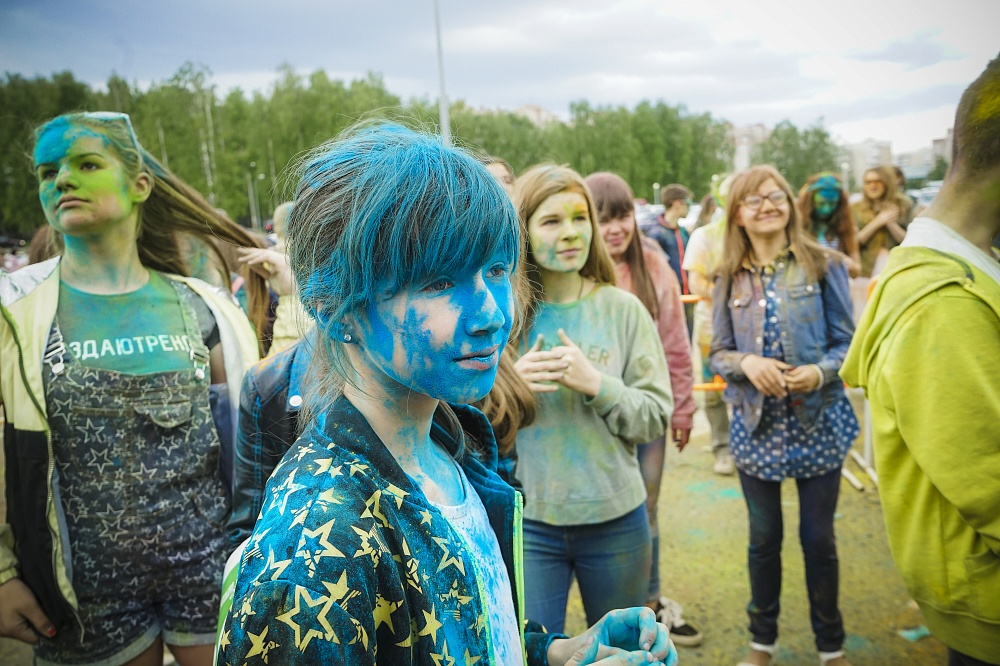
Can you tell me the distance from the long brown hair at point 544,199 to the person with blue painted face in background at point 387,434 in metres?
1.27

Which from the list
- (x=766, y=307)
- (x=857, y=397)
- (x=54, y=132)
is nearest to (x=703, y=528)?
(x=766, y=307)

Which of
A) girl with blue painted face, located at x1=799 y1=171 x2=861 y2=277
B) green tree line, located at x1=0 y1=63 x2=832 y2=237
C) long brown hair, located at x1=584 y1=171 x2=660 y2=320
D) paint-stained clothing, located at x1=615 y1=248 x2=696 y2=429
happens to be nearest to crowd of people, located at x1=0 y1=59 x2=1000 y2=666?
paint-stained clothing, located at x1=615 y1=248 x2=696 y2=429

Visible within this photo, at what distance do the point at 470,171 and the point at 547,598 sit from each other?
1.70 m

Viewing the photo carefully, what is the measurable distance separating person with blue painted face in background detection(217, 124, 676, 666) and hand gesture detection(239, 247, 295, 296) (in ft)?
5.17

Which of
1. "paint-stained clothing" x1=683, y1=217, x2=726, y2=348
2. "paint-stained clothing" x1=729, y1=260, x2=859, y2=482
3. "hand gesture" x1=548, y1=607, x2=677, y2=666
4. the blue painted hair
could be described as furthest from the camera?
"paint-stained clothing" x1=683, y1=217, x2=726, y2=348

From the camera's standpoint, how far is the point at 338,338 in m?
1.04

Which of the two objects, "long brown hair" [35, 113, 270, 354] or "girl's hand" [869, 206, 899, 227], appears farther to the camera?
"girl's hand" [869, 206, 899, 227]

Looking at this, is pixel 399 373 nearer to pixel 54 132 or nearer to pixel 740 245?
pixel 54 132

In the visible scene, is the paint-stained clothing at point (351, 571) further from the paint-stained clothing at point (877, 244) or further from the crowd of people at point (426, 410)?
the paint-stained clothing at point (877, 244)

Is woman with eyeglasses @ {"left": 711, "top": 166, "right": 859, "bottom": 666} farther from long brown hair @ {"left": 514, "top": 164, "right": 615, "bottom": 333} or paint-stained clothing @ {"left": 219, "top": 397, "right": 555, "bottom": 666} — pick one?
paint-stained clothing @ {"left": 219, "top": 397, "right": 555, "bottom": 666}

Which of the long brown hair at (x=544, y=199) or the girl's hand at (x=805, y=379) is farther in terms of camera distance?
the girl's hand at (x=805, y=379)

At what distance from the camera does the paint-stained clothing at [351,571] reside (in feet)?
2.57

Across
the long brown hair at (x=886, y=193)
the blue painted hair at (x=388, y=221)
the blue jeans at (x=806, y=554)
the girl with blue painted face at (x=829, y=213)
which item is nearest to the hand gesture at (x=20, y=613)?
the blue painted hair at (x=388, y=221)

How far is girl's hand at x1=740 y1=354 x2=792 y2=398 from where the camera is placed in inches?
108
